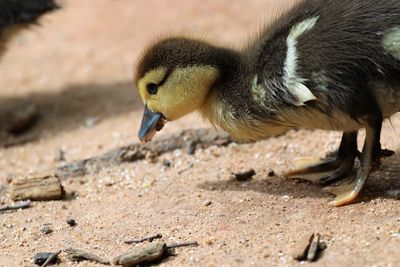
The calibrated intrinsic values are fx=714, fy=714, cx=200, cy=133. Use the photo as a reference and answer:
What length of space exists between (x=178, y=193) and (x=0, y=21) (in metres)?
2.38

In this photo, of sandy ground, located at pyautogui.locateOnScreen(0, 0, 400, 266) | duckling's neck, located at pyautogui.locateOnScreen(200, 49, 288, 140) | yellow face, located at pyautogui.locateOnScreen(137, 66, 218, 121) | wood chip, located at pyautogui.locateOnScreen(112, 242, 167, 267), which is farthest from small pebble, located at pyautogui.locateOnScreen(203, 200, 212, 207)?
wood chip, located at pyautogui.locateOnScreen(112, 242, 167, 267)

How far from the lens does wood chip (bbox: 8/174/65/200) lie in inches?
138

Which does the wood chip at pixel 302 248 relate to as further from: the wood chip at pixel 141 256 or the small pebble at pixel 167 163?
the small pebble at pixel 167 163

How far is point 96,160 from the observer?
3.95 meters

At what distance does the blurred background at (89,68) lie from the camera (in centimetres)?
462

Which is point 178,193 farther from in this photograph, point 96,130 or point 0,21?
point 0,21

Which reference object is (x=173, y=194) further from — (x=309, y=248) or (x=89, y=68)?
(x=89, y=68)

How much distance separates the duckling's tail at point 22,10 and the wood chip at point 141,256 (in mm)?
2942

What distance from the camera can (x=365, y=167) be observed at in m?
3.06

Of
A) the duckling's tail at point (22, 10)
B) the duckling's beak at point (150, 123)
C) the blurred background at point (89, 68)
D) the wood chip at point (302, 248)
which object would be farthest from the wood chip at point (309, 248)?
the duckling's tail at point (22, 10)

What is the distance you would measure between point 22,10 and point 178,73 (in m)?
2.41

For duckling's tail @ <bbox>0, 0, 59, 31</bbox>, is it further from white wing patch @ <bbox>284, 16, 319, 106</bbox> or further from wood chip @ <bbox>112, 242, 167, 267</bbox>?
wood chip @ <bbox>112, 242, 167, 267</bbox>

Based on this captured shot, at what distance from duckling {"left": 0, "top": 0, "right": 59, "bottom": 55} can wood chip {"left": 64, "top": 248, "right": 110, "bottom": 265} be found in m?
2.77

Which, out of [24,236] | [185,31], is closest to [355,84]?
[185,31]
